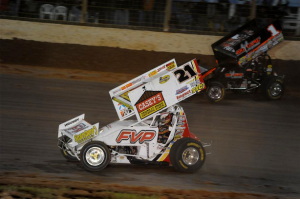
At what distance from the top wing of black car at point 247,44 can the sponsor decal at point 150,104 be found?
254 inches

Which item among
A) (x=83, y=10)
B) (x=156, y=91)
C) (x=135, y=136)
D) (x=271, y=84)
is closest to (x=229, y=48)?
(x=271, y=84)

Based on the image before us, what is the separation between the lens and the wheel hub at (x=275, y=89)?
40.9 feet

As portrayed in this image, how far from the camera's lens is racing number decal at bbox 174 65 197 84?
6.55m

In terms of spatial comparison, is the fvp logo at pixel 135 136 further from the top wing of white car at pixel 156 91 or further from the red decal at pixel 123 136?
the top wing of white car at pixel 156 91

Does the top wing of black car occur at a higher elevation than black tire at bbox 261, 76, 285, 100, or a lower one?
higher

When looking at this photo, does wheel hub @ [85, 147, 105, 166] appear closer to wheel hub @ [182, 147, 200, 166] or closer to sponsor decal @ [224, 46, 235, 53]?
wheel hub @ [182, 147, 200, 166]

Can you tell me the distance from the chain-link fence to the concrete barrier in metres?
0.27

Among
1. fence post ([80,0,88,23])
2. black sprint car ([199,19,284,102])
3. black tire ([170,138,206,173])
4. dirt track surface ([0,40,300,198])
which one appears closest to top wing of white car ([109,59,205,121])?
black tire ([170,138,206,173])

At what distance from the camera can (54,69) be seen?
50.0ft

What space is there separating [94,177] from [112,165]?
672 mm

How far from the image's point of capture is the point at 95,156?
21.0 ft

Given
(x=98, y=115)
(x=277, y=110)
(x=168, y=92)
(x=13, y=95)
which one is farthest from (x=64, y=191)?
(x=277, y=110)

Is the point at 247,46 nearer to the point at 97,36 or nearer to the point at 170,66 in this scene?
Result: the point at 170,66

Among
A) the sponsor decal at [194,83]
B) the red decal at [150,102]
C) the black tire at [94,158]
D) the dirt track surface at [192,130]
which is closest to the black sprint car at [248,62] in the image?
the dirt track surface at [192,130]
